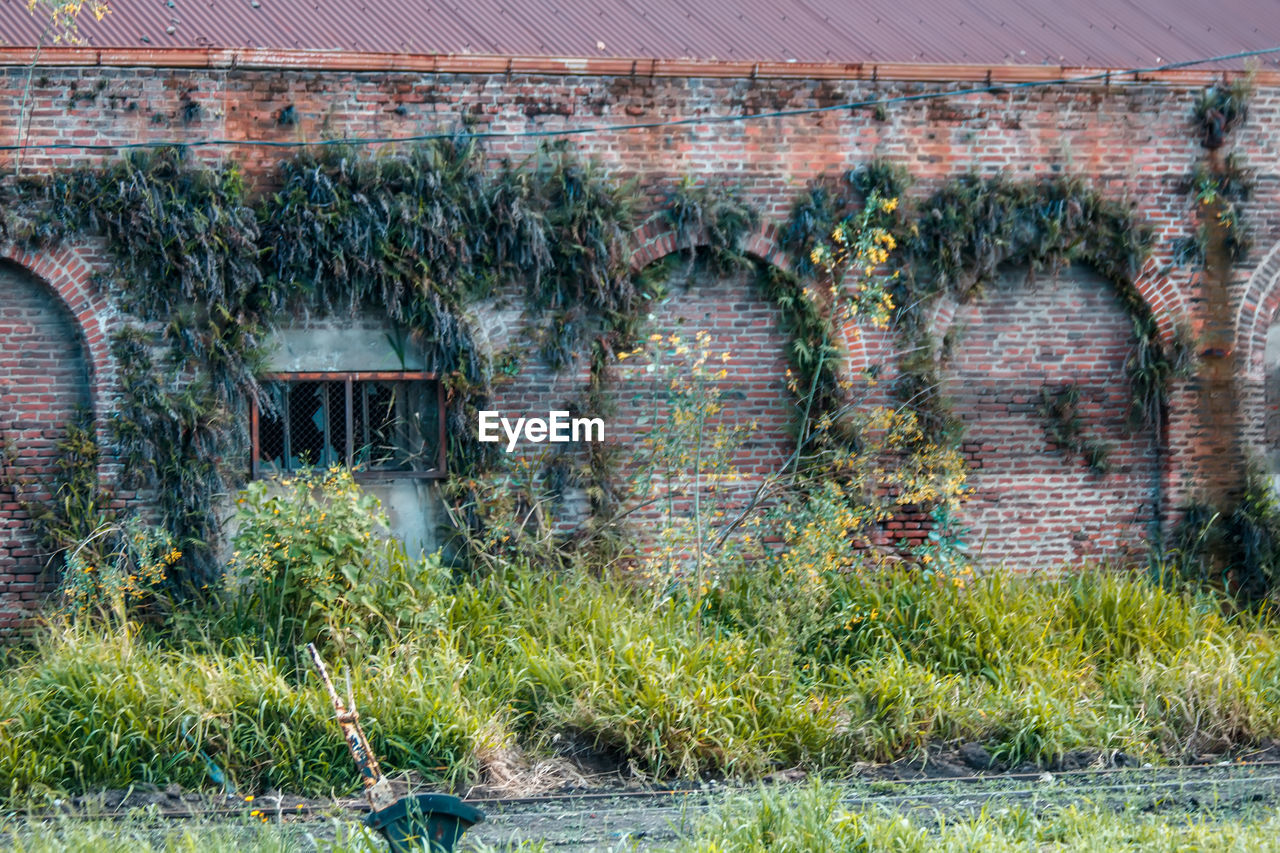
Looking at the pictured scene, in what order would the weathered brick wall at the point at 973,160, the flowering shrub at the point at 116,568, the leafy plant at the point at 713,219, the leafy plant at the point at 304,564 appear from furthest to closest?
the leafy plant at the point at 713,219 < the weathered brick wall at the point at 973,160 < the flowering shrub at the point at 116,568 < the leafy plant at the point at 304,564

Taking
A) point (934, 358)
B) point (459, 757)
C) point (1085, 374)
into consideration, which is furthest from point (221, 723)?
point (1085, 374)

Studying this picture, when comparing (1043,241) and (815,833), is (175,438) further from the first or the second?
(1043,241)

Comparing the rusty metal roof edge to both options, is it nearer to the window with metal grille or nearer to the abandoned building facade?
the abandoned building facade

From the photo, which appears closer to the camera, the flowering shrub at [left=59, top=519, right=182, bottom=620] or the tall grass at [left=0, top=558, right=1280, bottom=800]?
the tall grass at [left=0, top=558, right=1280, bottom=800]

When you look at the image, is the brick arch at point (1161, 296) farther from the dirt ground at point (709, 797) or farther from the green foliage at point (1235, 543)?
the dirt ground at point (709, 797)

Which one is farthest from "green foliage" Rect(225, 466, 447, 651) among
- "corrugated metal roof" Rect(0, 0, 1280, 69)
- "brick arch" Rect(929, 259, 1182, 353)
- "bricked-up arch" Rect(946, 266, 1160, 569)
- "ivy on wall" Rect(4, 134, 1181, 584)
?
"brick arch" Rect(929, 259, 1182, 353)

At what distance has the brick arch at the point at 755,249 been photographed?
9594mm

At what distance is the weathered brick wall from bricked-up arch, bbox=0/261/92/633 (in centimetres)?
48

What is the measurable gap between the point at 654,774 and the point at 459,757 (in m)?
1.16

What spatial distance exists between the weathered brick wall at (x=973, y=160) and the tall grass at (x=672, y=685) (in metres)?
1.35

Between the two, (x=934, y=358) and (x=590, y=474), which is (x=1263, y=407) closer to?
(x=934, y=358)

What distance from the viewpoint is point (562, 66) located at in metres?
9.44

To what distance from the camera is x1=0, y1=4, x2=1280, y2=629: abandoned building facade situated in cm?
894
